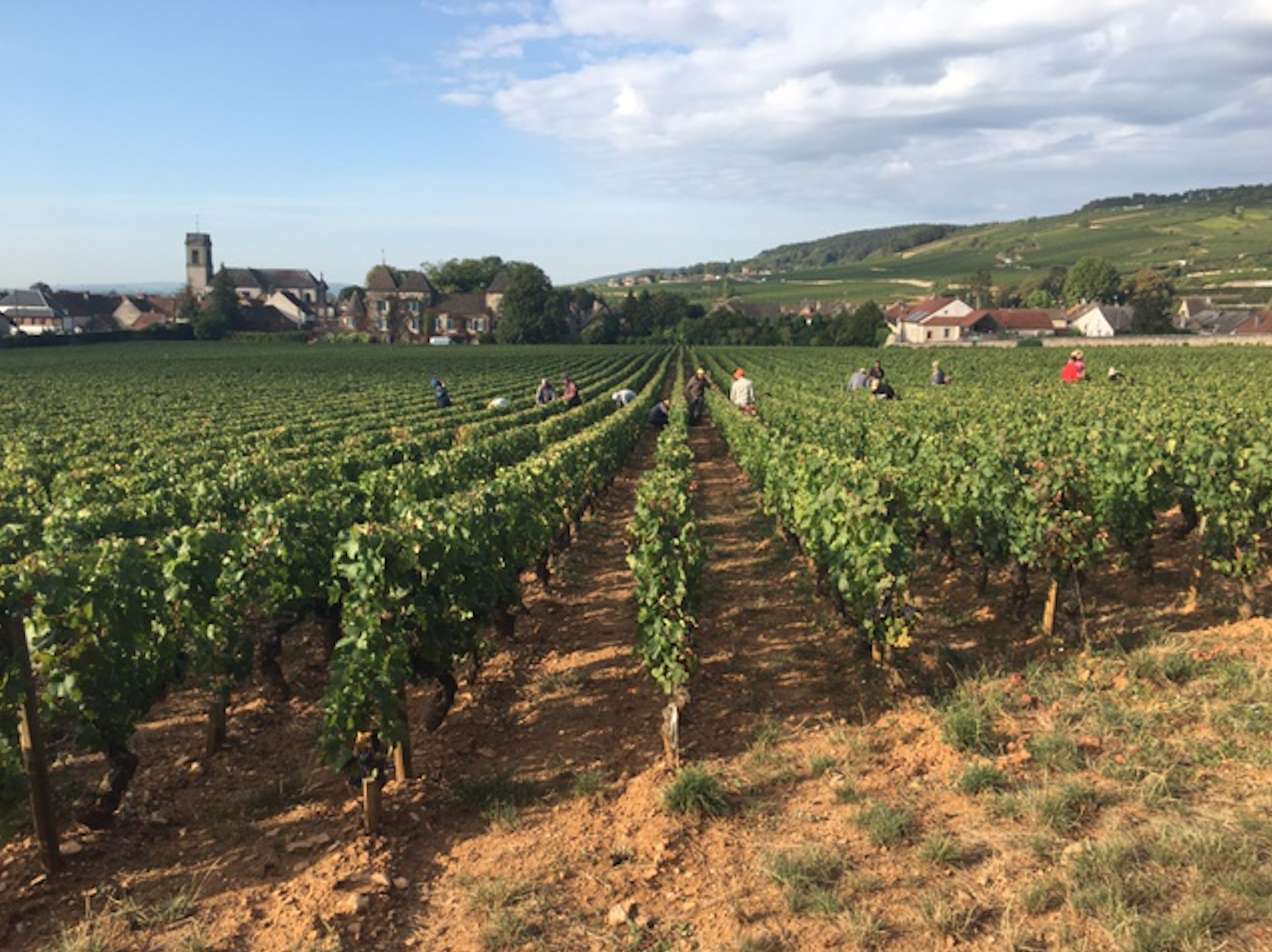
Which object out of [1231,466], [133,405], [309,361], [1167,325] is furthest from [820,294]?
[1231,466]

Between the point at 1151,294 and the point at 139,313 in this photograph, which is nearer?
the point at 1151,294

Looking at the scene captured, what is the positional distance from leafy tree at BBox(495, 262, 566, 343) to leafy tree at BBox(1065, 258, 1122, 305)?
261ft

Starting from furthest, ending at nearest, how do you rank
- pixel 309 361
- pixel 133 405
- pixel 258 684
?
pixel 309 361 < pixel 133 405 < pixel 258 684

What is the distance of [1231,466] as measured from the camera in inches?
365

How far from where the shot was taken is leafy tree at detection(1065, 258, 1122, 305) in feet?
400

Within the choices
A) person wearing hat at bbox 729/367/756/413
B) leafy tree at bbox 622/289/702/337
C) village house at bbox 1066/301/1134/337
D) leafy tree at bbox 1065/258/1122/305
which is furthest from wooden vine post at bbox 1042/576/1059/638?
leafy tree at bbox 1065/258/1122/305

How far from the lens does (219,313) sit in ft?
359

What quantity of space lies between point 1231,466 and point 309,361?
6935 cm

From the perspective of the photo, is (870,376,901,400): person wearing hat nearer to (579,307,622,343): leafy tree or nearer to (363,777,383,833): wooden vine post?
(363,777,383,833): wooden vine post

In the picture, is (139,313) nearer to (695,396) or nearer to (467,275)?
(467,275)

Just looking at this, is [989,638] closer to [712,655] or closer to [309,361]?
[712,655]

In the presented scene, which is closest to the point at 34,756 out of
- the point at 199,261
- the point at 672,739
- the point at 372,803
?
the point at 372,803

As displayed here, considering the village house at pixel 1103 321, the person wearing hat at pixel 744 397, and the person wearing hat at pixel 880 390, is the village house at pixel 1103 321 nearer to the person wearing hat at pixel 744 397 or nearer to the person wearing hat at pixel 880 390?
the person wearing hat at pixel 880 390

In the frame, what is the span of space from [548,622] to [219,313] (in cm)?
11574
